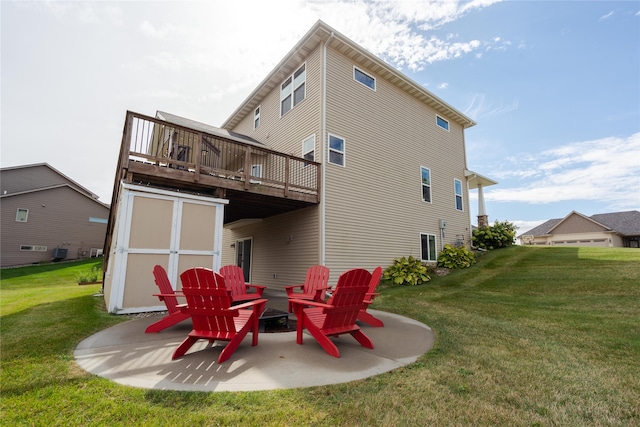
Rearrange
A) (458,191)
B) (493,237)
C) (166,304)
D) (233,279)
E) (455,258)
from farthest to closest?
(493,237) → (458,191) → (455,258) → (233,279) → (166,304)

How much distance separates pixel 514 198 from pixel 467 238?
2370 cm

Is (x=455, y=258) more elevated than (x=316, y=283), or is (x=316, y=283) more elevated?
(x=455, y=258)

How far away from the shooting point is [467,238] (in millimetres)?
14578

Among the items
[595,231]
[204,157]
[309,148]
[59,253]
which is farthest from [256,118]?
[595,231]

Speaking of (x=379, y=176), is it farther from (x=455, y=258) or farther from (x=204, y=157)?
(x=204, y=157)

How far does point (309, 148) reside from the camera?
394 inches

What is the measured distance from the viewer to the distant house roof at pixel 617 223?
25591 mm

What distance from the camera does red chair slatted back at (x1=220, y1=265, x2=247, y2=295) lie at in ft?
19.2

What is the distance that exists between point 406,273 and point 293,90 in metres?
8.06

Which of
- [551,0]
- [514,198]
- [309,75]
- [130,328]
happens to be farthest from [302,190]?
[514,198]

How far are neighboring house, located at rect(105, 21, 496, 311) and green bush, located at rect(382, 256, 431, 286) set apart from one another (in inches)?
15.9

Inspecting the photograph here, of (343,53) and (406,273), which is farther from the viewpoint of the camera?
(343,53)

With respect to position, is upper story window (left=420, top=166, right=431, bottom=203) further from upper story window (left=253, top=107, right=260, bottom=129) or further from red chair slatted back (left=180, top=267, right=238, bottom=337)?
red chair slatted back (left=180, top=267, right=238, bottom=337)

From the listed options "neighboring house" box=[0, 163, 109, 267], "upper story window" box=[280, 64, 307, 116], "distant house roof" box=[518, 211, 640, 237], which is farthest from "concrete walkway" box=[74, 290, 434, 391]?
"distant house roof" box=[518, 211, 640, 237]
